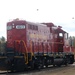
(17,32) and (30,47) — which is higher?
(17,32)

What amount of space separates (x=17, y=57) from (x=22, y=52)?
0.96 metres

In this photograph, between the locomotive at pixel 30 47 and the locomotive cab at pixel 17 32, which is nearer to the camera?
the locomotive at pixel 30 47

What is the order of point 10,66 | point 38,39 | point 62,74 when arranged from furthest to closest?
point 38,39, point 10,66, point 62,74

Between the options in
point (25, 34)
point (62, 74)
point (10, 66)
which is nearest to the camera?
point (62, 74)

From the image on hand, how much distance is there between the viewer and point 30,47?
2247 centimetres

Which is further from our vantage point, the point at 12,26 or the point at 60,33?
the point at 60,33

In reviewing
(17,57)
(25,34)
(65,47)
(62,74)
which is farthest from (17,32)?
(65,47)

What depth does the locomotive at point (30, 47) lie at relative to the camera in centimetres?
2088

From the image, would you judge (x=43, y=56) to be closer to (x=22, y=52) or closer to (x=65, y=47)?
(x=22, y=52)

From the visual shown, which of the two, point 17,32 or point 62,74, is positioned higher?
point 17,32

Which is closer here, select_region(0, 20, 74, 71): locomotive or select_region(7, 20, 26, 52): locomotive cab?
select_region(0, 20, 74, 71): locomotive

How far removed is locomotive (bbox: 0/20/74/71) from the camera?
20.9 metres

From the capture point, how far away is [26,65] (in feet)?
69.2

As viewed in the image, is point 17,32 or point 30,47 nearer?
point 17,32
